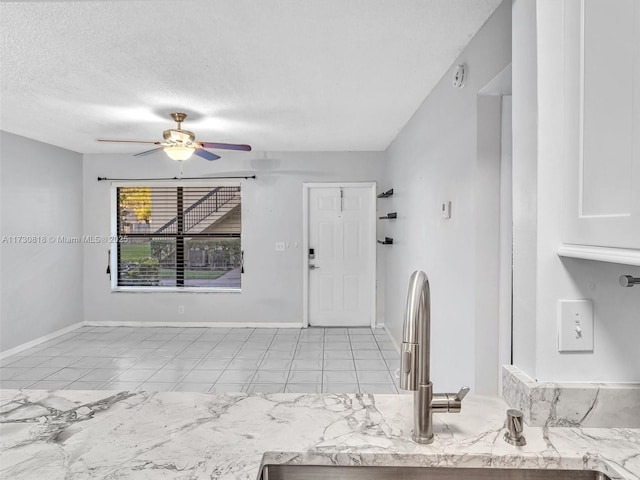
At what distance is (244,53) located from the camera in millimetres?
2352

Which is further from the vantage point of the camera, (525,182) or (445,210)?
(445,210)

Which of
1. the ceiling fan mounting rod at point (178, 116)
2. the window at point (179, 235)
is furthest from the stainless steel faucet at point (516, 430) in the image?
the window at point (179, 235)

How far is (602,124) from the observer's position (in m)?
0.82

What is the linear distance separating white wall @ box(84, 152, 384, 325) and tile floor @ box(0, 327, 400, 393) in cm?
29

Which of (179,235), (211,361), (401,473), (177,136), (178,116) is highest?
(178,116)

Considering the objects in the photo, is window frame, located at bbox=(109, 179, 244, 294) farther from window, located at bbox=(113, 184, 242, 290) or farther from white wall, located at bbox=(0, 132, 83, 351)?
white wall, located at bbox=(0, 132, 83, 351)

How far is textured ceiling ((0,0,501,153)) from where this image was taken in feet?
6.26

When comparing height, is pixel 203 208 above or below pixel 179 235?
above

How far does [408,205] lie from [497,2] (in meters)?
2.05

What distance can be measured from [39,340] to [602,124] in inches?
225

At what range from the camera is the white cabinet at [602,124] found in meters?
0.74

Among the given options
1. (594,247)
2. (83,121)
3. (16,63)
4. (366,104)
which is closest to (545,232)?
(594,247)

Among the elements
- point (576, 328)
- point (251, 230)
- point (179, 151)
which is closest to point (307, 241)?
point (251, 230)

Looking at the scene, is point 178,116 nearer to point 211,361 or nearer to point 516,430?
point 211,361
